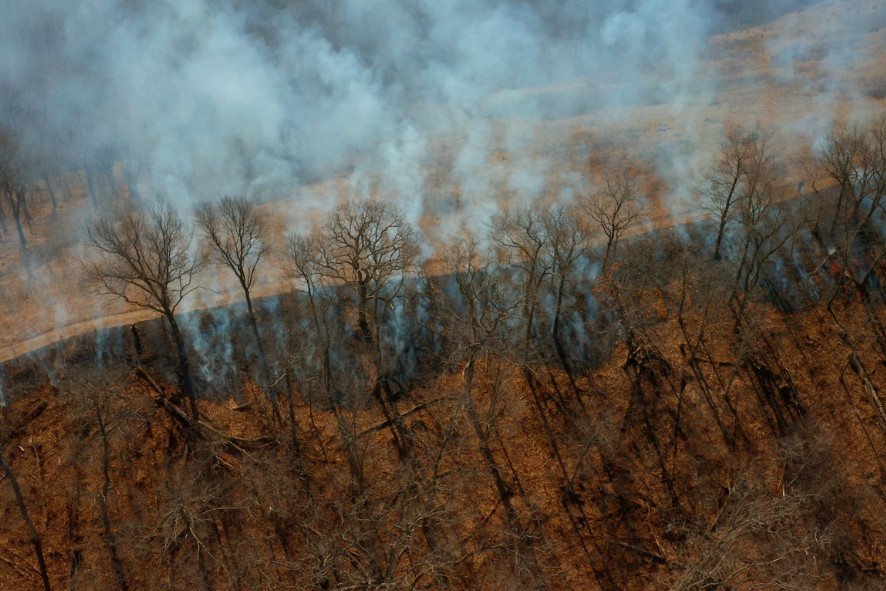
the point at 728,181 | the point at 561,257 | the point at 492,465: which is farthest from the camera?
the point at 728,181

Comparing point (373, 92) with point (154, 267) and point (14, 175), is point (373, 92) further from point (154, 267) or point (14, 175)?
point (14, 175)

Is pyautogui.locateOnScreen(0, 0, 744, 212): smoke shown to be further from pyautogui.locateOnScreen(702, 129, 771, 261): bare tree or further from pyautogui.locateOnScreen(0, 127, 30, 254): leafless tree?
pyautogui.locateOnScreen(702, 129, 771, 261): bare tree

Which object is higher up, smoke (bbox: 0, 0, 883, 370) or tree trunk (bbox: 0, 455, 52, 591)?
smoke (bbox: 0, 0, 883, 370)

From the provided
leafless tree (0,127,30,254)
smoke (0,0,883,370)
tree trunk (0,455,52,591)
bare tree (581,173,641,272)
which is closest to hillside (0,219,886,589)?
tree trunk (0,455,52,591)

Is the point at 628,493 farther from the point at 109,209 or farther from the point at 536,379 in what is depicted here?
the point at 109,209

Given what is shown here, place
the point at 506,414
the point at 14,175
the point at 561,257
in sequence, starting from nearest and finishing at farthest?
the point at 561,257 < the point at 506,414 < the point at 14,175

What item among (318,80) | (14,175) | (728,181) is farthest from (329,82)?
(728,181)

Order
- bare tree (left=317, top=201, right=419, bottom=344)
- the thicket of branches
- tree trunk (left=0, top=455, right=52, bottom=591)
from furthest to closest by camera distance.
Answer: bare tree (left=317, top=201, right=419, bottom=344)
the thicket of branches
tree trunk (left=0, top=455, right=52, bottom=591)

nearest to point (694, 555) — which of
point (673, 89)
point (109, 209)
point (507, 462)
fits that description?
point (507, 462)
